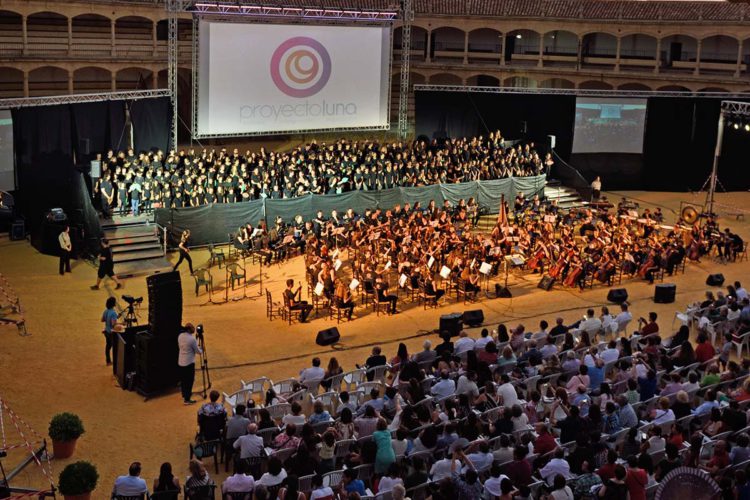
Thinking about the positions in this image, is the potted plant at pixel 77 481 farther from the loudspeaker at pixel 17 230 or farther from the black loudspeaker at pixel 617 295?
the loudspeaker at pixel 17 230

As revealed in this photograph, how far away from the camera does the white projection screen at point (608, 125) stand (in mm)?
41500

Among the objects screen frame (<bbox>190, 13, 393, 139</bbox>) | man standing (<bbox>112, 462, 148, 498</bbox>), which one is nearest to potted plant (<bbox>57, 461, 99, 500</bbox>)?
man standing (<bbox>112, 462, 148, 498</bbox>)

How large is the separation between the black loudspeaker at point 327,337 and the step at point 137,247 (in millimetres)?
8683

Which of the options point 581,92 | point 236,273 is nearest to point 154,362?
point 236,273

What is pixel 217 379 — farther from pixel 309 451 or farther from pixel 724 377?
pixel 724 377

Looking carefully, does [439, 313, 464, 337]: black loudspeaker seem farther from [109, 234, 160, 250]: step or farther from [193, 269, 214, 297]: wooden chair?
[109, 234, 160, 250]: step

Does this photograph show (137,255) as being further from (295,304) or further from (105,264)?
(295,304)

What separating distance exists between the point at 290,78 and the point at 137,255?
35.6 feet

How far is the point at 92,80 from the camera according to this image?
45.1 metres

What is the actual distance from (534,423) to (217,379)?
7.43m

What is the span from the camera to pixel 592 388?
53.4 ft

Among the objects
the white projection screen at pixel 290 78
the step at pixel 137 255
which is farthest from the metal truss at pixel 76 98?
the step at pixel 137 255

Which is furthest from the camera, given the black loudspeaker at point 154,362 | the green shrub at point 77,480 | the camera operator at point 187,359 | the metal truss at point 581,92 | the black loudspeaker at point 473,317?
the metal truss at point 581,92

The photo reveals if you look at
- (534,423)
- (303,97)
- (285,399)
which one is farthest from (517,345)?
(303,97)
